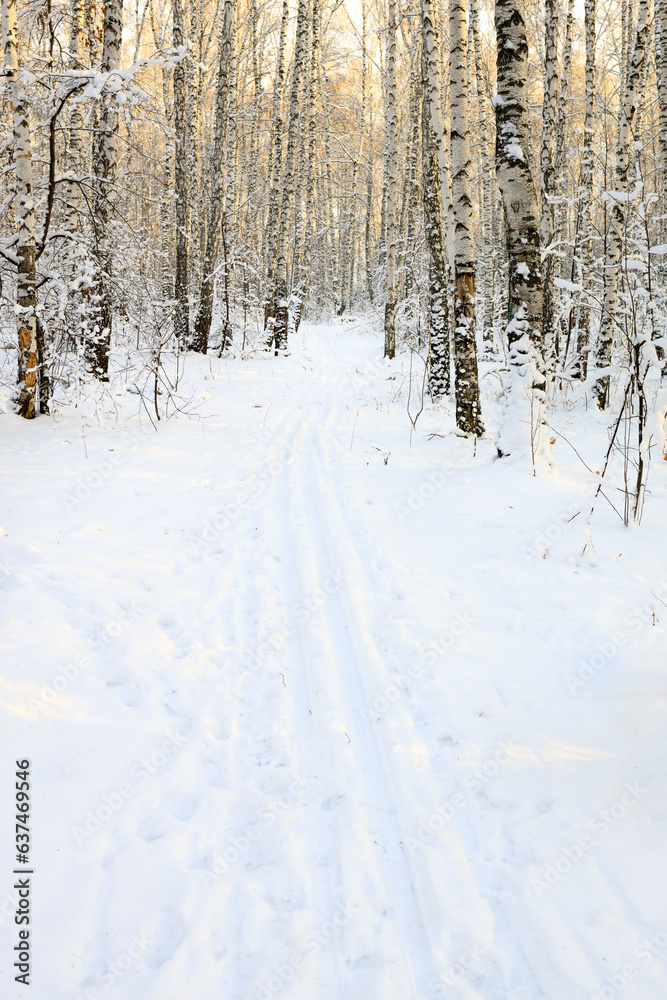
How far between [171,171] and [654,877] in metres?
17.7

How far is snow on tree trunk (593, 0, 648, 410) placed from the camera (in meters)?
7.95

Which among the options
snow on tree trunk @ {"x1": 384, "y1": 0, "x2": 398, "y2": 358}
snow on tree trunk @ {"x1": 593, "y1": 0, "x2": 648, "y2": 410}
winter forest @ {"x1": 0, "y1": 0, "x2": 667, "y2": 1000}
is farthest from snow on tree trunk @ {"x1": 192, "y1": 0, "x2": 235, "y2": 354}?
snow on tree trunk @ {"x1": 593, "y1": 0, "x2": 648, "y2": 410}

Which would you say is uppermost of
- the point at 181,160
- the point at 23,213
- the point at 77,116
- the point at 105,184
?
the point at 181,160

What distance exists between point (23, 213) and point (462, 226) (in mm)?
5518

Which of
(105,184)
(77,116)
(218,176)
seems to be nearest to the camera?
(105,184)

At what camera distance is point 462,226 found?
695 centimetres

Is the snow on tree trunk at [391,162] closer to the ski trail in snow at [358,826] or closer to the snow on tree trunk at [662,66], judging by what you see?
the snow on tree trunk at [662,66]

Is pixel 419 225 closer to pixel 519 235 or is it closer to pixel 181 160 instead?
pixel 181 160

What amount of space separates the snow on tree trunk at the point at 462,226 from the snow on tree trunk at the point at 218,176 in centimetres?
819

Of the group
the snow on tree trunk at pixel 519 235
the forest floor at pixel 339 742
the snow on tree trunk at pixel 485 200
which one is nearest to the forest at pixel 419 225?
the snow on tree trunk at pixel 519 235

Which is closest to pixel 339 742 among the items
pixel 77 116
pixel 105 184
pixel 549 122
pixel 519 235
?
pixel 519 235

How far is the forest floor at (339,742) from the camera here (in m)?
1.78

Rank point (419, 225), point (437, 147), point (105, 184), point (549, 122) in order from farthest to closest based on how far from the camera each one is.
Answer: point (419, 225), point (549, 122), point (437, 147), point (105, 184)

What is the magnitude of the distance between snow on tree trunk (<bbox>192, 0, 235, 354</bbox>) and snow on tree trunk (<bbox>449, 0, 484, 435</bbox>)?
8.19 meters
